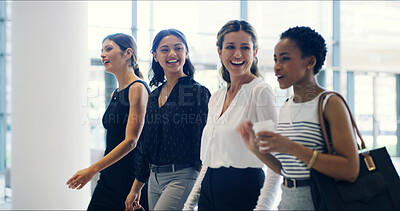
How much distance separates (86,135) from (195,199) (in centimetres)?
250

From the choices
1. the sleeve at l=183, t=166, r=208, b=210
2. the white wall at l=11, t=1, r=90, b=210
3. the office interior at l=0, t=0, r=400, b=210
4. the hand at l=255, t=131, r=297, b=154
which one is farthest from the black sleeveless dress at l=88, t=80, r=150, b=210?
the white wall at l=11, t=1, r=90, b=210

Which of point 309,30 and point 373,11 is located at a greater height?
point 373,11

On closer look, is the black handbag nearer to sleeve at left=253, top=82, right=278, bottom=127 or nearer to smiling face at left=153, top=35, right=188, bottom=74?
sleeve at left=253, top=82, right=278, bottom=127

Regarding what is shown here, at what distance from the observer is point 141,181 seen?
220 cm

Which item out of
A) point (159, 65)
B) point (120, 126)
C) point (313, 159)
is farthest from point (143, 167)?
point (313, 159)

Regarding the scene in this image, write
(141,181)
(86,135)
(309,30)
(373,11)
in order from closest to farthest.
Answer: (309,30)
(141,181)
(86,135)
(373,11)

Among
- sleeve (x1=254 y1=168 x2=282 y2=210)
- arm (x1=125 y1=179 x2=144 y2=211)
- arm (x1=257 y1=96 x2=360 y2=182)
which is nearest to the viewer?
arm (x1=257 y1=96 x2=360 y2=182)

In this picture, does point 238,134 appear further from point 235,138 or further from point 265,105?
point 265,105

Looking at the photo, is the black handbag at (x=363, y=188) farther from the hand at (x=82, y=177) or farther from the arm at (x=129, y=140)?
the hand at (x=82, y=177)

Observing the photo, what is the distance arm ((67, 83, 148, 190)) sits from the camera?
2.14 m

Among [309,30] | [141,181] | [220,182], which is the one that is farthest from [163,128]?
[309,30]

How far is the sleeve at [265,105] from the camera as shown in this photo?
1612 millimetres

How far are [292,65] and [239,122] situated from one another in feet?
1.12

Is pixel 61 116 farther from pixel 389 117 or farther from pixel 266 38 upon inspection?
pixel 389 117
